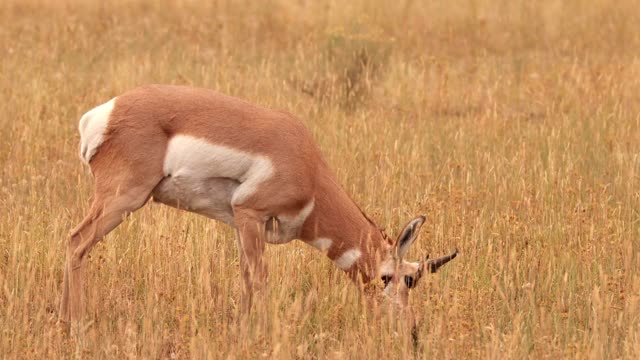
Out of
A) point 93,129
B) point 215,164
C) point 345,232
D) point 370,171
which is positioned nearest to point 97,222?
point 93,129

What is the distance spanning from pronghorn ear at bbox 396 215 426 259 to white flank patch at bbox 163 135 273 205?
2.61ft

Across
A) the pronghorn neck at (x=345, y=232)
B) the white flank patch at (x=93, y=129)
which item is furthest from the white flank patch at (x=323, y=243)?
the white flank patch at (x=93, y=129)

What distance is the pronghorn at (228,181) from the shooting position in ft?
20.5

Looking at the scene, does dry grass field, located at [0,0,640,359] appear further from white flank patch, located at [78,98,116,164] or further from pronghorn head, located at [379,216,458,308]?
white flank patch, located at [78,98,116,164]

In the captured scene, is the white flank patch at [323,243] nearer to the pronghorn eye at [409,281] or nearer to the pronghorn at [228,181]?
the pronghorn at [228,181]

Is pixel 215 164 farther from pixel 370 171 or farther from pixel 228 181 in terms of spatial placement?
pixel 370 171

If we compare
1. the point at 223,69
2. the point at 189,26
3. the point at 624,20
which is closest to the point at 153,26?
the point at 189,26

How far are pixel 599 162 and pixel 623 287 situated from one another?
276cm

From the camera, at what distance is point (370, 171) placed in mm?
9078

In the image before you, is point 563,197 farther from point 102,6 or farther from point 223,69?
point 102,6

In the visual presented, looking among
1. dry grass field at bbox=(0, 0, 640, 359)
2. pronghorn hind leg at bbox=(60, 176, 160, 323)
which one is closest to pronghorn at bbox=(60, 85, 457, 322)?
pronghorn hind leg at bbox=(60, 176, 160, 323)

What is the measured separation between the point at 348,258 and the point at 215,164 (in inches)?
36.2

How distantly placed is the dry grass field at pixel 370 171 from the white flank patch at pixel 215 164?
Answer: 1.77ft

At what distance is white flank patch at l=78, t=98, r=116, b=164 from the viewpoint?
631cm
